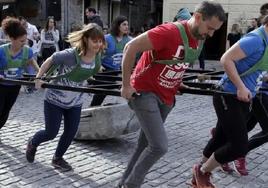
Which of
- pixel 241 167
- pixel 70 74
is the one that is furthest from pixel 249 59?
pixel 70 74

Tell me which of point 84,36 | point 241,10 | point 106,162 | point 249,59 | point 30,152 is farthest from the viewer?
point 241,10

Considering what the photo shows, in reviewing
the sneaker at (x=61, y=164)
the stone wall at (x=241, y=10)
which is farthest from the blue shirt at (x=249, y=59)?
the stone wall at (x=241, y=10)

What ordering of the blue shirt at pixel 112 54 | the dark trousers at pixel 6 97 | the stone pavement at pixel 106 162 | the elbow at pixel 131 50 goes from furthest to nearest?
the blue shirt at pixel 112 54, the dark trousers at pixel 6 97, the stone pavement at pixel 106 162, the elbow at pixel 131 50

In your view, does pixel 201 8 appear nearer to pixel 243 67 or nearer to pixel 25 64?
pixel 243 67

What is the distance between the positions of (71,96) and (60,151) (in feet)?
2.07

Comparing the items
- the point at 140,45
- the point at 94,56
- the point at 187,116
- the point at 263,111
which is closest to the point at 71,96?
the point at 94,56

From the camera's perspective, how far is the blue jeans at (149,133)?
12.0ft

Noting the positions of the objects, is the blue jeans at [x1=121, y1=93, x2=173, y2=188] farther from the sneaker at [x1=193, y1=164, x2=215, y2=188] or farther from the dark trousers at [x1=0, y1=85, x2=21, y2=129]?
the dark trousers at [x1=0, y1=85, x2=21, y2=129]

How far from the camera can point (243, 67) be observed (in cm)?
405

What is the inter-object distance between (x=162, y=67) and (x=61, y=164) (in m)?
1.88

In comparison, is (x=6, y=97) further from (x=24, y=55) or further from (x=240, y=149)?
(x=240, y=149)

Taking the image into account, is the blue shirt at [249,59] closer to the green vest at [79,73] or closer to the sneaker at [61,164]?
the green vest at [79,73]

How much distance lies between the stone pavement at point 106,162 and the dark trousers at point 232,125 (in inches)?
22.2

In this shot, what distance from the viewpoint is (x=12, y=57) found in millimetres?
5641
